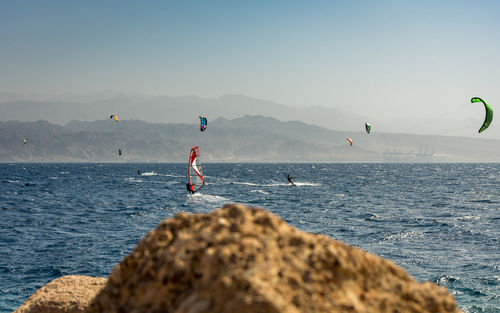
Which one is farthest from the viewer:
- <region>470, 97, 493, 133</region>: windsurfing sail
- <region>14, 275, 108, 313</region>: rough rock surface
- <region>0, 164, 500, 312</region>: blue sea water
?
<region>470, 97, 493, 133</region>: windsurfing sail

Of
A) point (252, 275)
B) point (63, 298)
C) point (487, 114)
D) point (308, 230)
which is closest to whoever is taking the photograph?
point (252, 275)

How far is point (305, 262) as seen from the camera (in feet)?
11.7

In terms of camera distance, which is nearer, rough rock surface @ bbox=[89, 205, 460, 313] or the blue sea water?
rough rock surface @ bbox=[89, 205, 460, 313]

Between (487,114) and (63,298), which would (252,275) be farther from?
(487,114)

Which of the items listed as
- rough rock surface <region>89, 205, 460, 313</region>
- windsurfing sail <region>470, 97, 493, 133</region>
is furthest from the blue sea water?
rough rock surface <region>89, 205, 460, 313</region>

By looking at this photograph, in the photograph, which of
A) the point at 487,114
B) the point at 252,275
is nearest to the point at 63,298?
the point at 252,275

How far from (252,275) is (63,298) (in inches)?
194

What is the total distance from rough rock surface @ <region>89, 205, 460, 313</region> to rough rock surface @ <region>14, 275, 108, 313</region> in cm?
292

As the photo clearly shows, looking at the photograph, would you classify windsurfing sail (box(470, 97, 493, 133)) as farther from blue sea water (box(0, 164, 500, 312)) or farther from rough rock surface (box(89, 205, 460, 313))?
rough rock surface (box(89, 205, 460, 313))

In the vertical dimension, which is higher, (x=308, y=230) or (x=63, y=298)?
(x=63, y=298)

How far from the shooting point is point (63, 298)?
23.1 feet

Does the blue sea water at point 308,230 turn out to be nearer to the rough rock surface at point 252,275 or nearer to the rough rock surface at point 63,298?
the rough rock surface at point 63,298

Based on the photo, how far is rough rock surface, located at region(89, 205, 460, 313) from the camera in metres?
3.27

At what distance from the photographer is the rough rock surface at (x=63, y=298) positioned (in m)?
6.91
